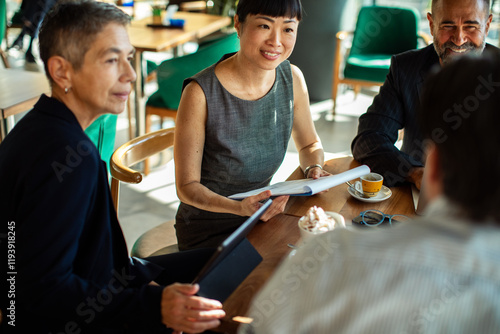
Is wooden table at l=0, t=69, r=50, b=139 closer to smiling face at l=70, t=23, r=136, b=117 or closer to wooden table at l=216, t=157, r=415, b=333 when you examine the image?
smiling face at l=70, t=23, r=136, b=117

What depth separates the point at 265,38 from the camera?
1.82 metres

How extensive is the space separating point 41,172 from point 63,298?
281 mm

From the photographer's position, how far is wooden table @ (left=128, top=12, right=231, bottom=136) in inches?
147

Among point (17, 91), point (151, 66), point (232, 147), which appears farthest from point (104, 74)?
point (151, 66)

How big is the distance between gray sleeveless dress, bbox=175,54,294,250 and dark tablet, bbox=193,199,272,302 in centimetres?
55

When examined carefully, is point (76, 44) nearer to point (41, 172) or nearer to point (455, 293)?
point (41, 172)

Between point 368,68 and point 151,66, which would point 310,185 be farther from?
point 151,66

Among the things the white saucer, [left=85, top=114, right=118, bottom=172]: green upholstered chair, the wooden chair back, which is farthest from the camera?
[left=85, top=114, right=118, bottom=172]: green upholstered chair

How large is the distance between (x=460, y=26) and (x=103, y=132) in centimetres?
151

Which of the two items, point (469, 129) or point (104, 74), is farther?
point (104, 74)

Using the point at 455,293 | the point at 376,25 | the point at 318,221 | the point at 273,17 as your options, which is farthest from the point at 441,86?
the point at 376,25

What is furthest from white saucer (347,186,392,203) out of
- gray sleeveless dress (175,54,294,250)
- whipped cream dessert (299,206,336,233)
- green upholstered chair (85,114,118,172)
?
green upholstered chair (85,114,118,172)

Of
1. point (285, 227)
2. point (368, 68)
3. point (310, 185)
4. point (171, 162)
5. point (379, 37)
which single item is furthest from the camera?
point (379, 37)

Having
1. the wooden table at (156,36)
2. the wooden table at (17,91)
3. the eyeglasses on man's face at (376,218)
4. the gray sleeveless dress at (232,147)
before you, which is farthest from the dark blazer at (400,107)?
the wooden table at (156,36)
